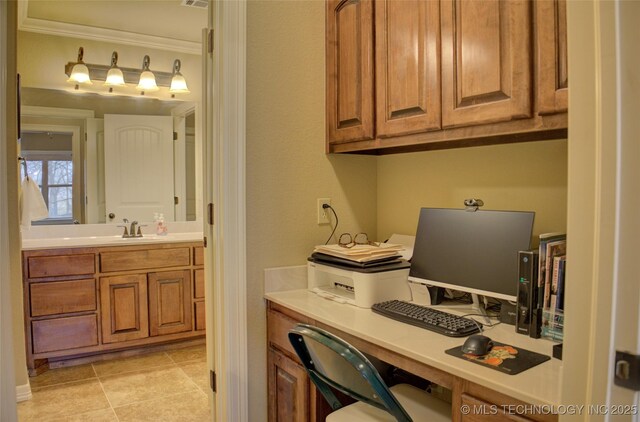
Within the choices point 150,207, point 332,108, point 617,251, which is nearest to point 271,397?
point 332,108

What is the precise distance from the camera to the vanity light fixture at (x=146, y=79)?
3.94 meters

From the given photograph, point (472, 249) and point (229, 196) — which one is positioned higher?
point (229, 196)

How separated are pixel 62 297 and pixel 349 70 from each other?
8.28 ft

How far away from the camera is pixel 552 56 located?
129 centimetres

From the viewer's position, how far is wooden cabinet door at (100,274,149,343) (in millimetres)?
3316

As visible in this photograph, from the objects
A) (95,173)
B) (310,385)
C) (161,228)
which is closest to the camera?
(310,385)

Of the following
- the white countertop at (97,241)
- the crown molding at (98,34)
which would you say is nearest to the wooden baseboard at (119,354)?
the white countertop at (97,241)

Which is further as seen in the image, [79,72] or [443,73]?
[79,72]

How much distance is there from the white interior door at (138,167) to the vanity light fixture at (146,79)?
0.84ft

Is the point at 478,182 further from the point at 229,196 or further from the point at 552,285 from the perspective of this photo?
the point at 229,196

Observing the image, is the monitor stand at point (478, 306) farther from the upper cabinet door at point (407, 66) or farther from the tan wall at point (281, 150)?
the tan wall at point (281, 150)

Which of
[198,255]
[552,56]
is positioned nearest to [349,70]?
[552,56]

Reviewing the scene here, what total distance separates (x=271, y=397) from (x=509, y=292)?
1.11 meters

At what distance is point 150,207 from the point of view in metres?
3.99
